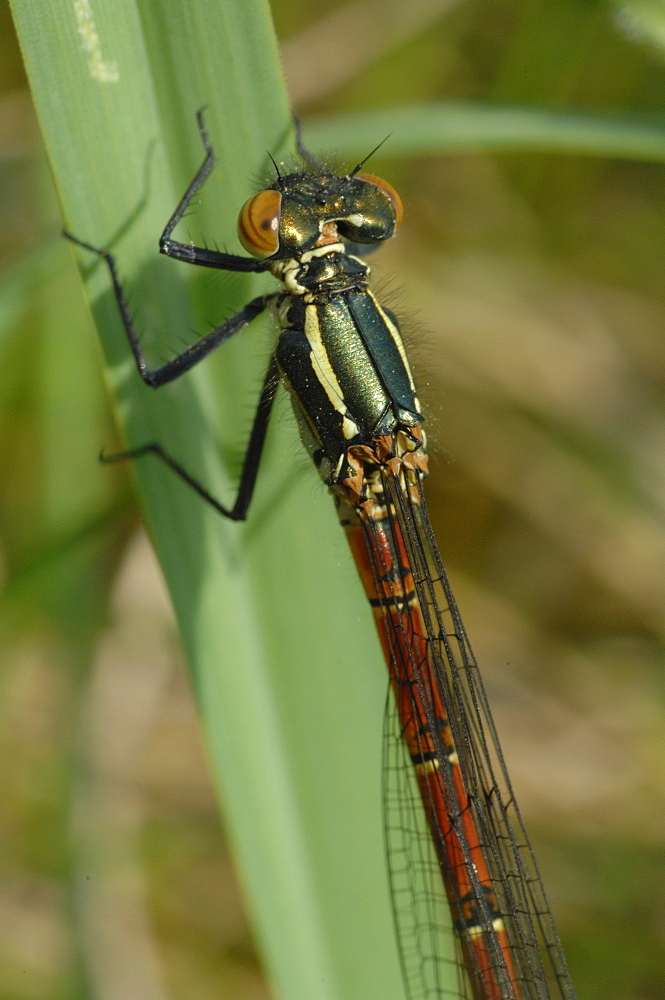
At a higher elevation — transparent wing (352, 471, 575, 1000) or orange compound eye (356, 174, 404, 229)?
orange compound eye (356, 174, 404, 229)

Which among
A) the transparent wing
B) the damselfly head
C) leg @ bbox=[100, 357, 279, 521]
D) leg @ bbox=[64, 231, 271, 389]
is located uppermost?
the damselfly head

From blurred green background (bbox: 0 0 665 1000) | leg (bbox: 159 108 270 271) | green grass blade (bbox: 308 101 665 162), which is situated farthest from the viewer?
A: blurred green background (bbox: 0 0 665 1000)

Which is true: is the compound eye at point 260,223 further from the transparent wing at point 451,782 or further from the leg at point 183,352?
the transparent wing at point 451,782

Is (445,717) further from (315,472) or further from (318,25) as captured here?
(318,25)

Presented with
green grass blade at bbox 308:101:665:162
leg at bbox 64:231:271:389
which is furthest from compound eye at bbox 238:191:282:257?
green grass blade at bbox 308:101:665:162

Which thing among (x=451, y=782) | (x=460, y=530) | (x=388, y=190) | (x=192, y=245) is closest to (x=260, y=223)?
(x=192, y=245)

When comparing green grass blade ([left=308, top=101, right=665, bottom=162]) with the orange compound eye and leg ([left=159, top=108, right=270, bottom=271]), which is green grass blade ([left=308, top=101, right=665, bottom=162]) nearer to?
the orange compound eye

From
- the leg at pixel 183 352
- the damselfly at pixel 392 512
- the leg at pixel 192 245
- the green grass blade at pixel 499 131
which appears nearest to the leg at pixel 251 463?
the damselfly at pixel 392 512
